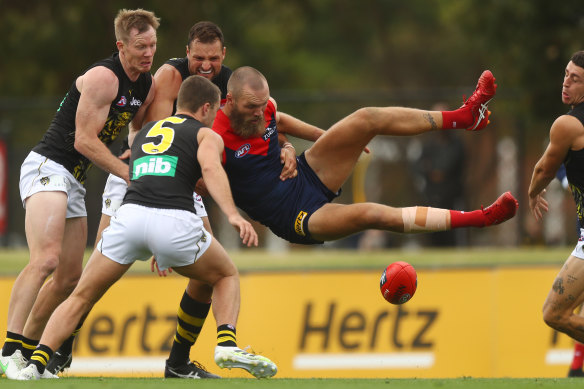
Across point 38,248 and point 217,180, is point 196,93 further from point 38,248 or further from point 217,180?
point 38,248

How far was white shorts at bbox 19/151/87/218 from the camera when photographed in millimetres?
Result: 7707

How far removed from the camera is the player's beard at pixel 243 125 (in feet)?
25.4

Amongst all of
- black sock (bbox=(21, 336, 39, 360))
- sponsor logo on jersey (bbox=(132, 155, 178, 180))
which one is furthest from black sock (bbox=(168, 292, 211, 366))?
sponsor logo on jersey (bbox=(132, 155, 178, 180))

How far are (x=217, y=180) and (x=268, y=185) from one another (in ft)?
3.82

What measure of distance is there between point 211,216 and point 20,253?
3116 mm

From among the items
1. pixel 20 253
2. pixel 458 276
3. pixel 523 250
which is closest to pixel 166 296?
pixel 458 276

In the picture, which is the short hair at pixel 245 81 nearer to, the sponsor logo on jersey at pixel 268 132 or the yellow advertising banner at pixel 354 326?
the sponsor logo on jersey at pixel 268 132

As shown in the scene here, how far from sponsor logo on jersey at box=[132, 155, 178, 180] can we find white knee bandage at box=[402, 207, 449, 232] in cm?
179

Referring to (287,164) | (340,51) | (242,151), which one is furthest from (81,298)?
(340,51)

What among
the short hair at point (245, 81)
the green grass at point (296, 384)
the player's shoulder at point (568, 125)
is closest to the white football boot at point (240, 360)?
the green grass at point (296, 384)

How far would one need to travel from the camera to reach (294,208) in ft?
25.9

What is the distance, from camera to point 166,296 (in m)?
11.6

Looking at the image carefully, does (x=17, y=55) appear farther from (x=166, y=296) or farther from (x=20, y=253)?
(x=166, y=296)

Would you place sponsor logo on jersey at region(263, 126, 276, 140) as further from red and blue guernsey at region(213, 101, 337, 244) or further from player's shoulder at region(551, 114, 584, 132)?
player's shoulder at region(551, 114, 584, 132)
